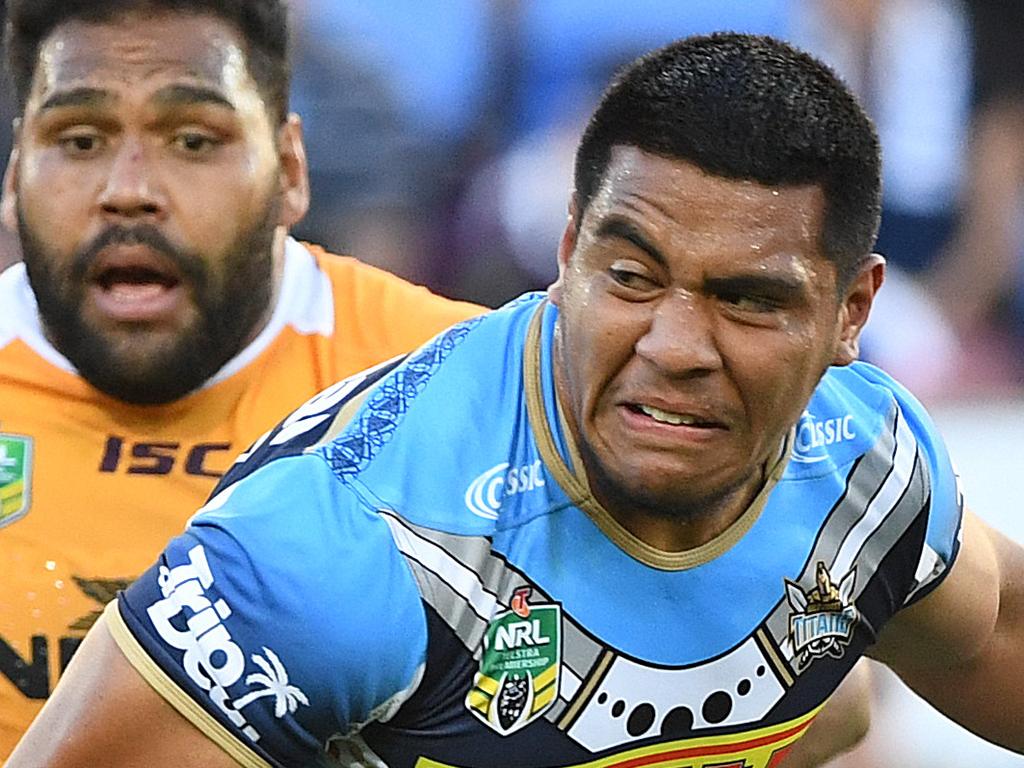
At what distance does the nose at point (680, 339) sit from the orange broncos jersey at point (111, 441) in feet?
3.38

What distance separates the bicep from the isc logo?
3.24ft

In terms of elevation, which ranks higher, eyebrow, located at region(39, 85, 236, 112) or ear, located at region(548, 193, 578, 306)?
ear, located at region(548, 193, 578, 306)

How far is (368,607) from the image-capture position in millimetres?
2254

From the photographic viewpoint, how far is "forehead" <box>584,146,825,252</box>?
2328mm

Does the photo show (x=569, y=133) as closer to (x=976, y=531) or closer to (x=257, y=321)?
(x=257, y=321)

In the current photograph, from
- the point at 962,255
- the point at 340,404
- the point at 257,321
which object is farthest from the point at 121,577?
the point at 962,255

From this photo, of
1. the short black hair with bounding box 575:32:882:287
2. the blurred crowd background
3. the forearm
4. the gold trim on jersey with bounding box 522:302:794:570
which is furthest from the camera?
the blurred crowd background

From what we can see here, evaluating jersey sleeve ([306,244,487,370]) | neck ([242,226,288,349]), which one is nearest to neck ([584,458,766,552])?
jersey sleeve ([306,244,487,370])

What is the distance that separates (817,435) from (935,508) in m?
0.22

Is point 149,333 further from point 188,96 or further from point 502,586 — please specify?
point 502,586

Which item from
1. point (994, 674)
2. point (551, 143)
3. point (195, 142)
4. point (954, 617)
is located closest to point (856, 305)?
point (954, 617)

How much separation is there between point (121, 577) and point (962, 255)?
382 centimetres

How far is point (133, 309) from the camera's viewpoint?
127 inches

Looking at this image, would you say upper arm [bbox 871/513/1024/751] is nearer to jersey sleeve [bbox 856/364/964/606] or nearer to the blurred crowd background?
jersey sleeve [bbox 856/364/964/606]
